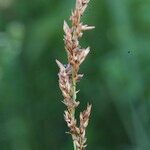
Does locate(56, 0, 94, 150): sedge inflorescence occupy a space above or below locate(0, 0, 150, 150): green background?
below

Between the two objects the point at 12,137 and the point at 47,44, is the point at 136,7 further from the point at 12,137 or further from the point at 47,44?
the point at 12,137

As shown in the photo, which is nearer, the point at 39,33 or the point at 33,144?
the point at 33,144

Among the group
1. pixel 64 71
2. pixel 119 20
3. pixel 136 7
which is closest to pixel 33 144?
pixel 119 20

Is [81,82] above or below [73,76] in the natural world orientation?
above

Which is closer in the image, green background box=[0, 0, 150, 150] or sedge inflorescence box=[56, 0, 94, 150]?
sedge inflorescence box=[56, 0, 94, 150]

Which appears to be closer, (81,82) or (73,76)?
(73,76)

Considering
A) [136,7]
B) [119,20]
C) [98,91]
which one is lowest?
[98,91]

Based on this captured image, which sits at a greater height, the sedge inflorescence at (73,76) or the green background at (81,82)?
the green background at (81,82)

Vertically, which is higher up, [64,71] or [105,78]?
[105,78]
